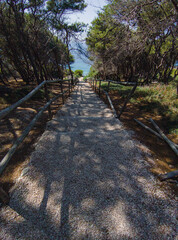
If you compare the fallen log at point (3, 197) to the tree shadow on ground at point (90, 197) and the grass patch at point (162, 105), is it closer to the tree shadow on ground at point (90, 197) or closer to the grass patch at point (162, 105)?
the tree shadow on ground at point (90, 197)

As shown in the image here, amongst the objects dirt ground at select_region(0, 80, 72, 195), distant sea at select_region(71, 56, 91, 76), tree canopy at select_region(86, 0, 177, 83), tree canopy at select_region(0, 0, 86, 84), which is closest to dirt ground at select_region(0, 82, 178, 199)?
dirt ground at select_region(0, 80, 72, 195)

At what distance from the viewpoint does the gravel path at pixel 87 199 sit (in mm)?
1024

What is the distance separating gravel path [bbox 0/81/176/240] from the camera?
1.02 m

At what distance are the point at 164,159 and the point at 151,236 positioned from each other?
1223 mm

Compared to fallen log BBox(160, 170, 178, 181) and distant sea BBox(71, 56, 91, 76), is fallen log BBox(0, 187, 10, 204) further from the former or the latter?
distant sea BBox(71, 56, 91, 76)

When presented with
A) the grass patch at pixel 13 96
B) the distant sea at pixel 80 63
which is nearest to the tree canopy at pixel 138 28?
the distant sea at pixel 80 63

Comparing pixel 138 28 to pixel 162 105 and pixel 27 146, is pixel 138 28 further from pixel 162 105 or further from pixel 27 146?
pixel 27 146

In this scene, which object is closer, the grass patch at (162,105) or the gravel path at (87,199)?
the gravel path at (87,199)

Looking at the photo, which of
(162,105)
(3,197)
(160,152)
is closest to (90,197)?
(3,197)

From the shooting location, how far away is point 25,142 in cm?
214

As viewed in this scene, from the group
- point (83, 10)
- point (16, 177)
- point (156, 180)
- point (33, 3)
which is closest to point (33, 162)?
point (16, 177)

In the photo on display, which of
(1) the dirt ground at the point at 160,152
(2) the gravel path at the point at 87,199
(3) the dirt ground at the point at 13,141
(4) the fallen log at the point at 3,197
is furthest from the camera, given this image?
(1) the dirt ground at the point at 160,152

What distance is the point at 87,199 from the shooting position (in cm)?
125

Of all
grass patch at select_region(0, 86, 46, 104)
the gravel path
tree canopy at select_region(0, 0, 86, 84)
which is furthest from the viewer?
tree canopy at select_region(0, 0, 86, 84)
